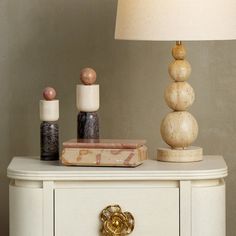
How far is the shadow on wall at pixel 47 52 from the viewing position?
2578mm

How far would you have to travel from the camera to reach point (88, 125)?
221 cm

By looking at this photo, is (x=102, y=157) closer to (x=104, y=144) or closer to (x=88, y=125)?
(x=104, y=144)

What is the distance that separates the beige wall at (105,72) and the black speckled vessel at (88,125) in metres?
0.38

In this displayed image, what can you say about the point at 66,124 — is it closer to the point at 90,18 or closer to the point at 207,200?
the point at 90,18

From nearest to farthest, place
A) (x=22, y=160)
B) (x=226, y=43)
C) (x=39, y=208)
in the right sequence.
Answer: (x=39, y=208), (x=22, y=160), (x=226, y=43)

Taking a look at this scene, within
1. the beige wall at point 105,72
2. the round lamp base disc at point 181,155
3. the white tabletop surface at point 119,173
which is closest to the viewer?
the white tabletop surface at point 119,173

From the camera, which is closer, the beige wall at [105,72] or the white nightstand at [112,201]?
the white nightstand at [112,201]

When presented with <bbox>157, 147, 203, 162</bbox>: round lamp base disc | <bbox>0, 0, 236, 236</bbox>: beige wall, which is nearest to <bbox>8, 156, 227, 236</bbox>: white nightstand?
<bbox>157, 147, 203, 162</bbox>: round lamp base disc

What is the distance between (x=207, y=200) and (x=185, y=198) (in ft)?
0.20

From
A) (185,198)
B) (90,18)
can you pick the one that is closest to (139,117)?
(90,18)

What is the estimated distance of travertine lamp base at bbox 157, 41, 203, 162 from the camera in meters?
2.17

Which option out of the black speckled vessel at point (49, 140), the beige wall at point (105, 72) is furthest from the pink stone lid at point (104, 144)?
the beige wall at point (105, 72)

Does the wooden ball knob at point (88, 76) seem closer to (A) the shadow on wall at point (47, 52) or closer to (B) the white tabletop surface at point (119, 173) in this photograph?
(B) the white tabletop surface at point (119, 173)

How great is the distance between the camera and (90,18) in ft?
8.44
